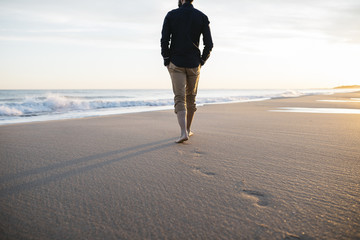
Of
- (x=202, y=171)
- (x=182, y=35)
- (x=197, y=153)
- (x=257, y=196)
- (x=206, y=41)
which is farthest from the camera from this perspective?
(x=206, y=41)

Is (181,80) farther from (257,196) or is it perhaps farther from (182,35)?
(257,196)

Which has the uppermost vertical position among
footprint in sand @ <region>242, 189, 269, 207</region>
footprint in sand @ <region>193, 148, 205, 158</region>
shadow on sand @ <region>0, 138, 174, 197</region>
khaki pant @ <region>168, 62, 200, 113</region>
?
khaki pant @ <region>168, 62, 200, 113</region>

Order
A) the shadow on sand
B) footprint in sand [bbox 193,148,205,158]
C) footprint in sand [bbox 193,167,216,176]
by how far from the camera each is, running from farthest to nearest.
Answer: footprint in sand [bbox 193,148,205,158] → footprint in sand [bbox 193,167,216,176] → the shadow on sand

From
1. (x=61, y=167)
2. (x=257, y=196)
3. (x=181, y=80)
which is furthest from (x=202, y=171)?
(x=181, y=80)

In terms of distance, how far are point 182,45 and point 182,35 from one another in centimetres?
12

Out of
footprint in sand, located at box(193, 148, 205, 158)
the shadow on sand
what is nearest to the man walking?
footprint in sand, located at box(193, 148, 205, 158)

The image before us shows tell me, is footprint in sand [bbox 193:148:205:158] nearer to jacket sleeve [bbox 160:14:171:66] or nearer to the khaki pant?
the khaki pant

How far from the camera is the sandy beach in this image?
93 centimetres

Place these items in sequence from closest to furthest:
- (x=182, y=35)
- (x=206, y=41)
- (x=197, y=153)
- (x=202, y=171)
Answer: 1. (x=202, y=171)
2. (x=197, y=153)
3. (x=182, y=35)
4. (x=206, y=41)

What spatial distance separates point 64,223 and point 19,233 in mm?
162

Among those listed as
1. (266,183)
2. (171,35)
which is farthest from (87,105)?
(266,183)

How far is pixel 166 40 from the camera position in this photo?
2.67 m

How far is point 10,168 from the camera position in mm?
1671

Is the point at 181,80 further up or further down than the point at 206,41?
further down
